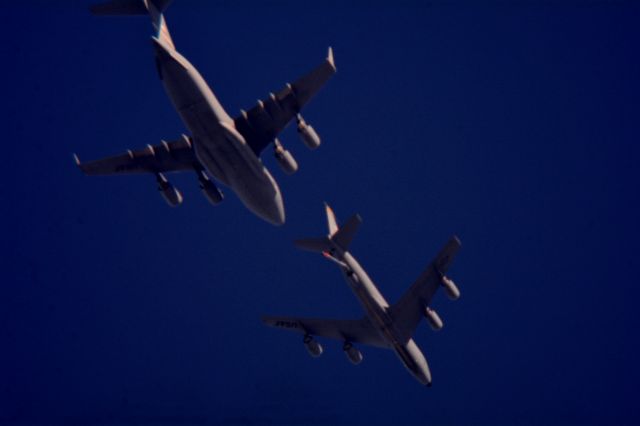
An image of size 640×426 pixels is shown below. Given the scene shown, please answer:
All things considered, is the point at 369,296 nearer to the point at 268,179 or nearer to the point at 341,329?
the point at 341,329

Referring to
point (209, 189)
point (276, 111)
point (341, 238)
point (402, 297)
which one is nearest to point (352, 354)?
point (402, 297)

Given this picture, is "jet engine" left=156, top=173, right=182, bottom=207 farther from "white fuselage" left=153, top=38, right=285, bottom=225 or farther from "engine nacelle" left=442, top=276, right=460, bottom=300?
"engine nacelle" left=442, top=276, right=460, bottom=300

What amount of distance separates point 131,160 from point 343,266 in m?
14.2

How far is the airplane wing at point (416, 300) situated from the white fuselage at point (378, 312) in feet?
1.74

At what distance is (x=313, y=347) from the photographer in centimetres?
4441

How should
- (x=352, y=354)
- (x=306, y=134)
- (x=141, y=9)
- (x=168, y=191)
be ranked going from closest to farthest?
(x=141, y=9) < (x=306, y=134) < (x=168, y=191) < (x=352, y=354)

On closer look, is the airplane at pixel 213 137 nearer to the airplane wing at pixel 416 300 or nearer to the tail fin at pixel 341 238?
the tail fin at pixel 341 238

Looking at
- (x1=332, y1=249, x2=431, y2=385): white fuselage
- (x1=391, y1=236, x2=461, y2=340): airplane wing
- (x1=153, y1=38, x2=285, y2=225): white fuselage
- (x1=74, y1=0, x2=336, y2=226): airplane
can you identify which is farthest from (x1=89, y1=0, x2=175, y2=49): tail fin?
(x1=391, y1=236, x2=461, y2=340): airplane wing

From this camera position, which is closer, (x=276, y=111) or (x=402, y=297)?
(x=276, y=111)

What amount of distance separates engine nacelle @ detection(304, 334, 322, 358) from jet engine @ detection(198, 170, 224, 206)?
11.1m

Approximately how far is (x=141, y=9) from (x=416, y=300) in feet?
75.4

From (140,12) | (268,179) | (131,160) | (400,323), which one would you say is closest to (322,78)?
(268,179)

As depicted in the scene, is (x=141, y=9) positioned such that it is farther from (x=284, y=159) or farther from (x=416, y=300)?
(x=416, y=300)

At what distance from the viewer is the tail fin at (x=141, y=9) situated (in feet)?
115
